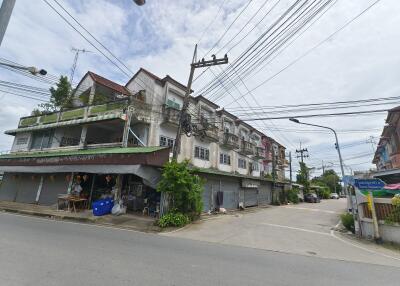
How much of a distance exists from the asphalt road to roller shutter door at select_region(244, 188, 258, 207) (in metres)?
16.8

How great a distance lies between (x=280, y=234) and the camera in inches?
477

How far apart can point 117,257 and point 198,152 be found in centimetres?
1713

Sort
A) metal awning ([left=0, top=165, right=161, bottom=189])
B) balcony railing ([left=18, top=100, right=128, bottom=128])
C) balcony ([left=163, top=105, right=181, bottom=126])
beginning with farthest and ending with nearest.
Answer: balcony ([left=163, top=105, right=181, bottom=126]), balcony railing ([left=18, top=100, right=128, bottom=128]), metal awning ([left=0, top=165, right=161, bottom=189])

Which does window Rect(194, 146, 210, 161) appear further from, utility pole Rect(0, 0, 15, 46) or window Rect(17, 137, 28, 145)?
utility pole Rect(0, 0, 15, 46)

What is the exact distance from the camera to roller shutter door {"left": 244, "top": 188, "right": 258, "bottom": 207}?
25.1 meters

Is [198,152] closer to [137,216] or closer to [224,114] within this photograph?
[224,114]

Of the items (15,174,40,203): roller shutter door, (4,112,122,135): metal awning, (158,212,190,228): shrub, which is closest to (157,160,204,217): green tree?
(158,212,190,228): shrub

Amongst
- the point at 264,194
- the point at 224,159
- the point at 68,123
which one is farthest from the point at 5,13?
the point at 264,194

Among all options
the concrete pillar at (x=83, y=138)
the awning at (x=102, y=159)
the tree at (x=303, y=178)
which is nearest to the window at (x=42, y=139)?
the awning at (x=102, y=159)

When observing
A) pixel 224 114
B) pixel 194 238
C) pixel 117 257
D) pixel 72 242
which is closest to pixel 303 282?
pixel 117 257

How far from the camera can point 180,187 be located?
13.1m

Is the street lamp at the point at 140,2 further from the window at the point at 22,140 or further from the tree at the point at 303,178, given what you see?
the tree at the point at 303,178

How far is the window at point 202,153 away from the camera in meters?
23.0

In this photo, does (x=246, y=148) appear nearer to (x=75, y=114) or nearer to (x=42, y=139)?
(x=75, y=114)
